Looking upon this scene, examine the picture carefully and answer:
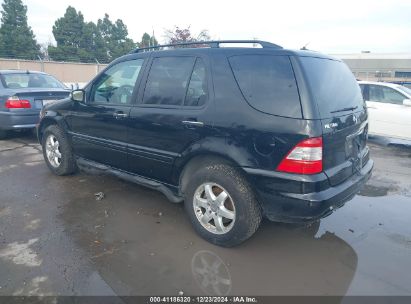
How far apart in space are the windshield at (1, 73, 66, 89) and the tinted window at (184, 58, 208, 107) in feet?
19.2

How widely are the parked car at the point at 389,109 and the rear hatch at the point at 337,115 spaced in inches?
201

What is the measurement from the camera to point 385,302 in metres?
A: 2.60

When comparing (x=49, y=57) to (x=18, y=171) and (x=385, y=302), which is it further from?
(x=385, y=302)

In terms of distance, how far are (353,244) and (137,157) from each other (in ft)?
8.35

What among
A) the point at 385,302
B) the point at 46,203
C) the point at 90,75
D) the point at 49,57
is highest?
the point at 49,57

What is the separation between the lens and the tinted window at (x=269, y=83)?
284 centimetres

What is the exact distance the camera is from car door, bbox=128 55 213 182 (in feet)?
10.9

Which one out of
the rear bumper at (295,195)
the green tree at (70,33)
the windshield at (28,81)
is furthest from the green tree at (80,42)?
the rear bumper at (295,195)

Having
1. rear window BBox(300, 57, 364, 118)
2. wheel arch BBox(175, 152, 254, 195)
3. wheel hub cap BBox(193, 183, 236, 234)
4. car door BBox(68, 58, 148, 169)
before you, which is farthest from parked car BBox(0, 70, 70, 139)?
rear window BBox(300, 57, 364, 118)

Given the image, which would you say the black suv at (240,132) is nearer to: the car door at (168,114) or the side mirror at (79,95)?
the car door at (168,114)

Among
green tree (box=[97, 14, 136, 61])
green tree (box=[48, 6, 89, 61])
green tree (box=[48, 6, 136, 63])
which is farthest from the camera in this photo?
green tree (box=[97, 14, 136, 61])

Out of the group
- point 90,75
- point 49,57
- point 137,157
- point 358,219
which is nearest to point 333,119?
point 358,219

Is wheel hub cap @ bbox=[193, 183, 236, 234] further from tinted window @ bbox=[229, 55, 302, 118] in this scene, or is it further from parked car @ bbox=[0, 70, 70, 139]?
parked car @ bbox=[0, 70, 70, 139]

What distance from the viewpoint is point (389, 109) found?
801 centimetres
